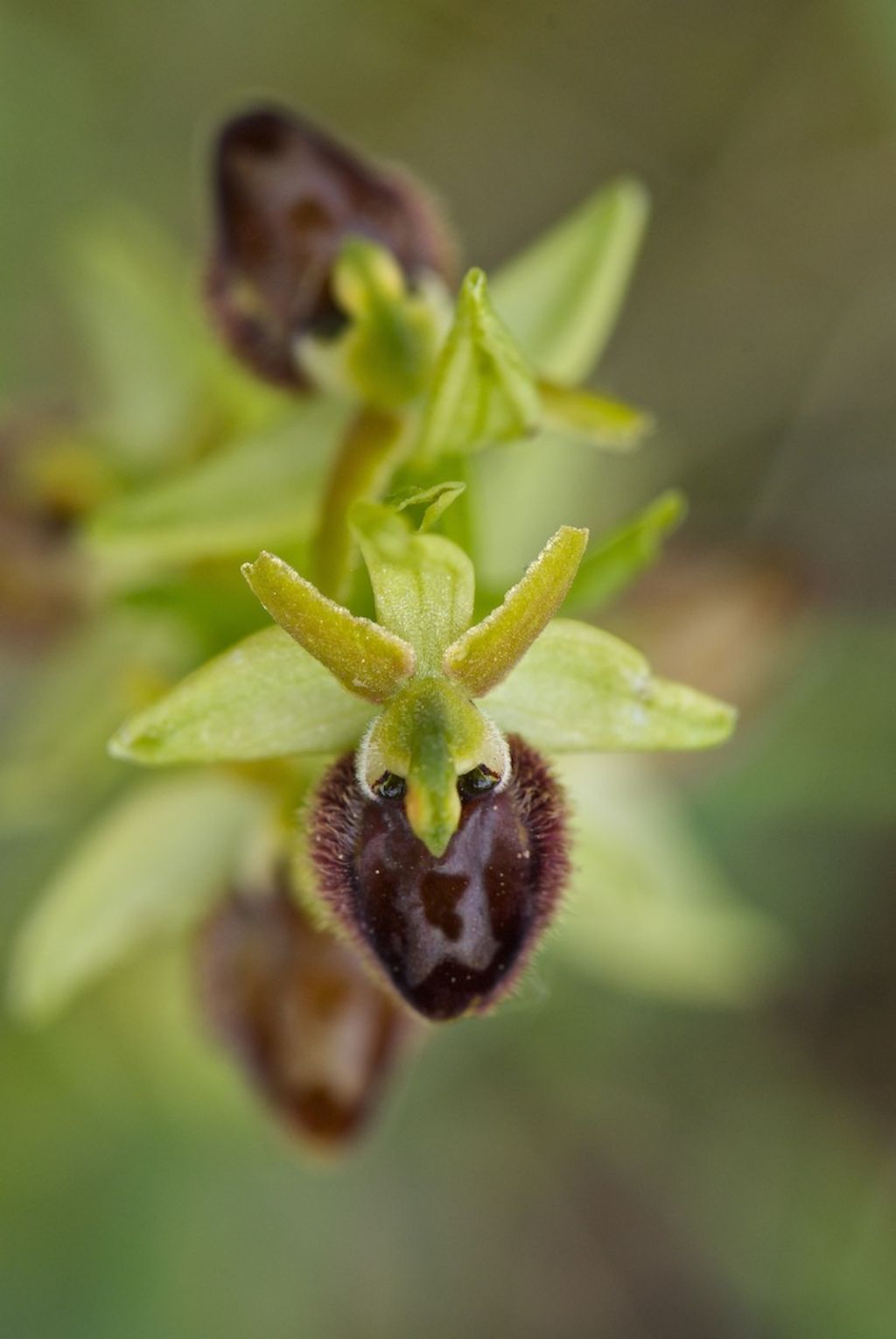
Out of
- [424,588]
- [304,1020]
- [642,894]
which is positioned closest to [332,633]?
[424,588]

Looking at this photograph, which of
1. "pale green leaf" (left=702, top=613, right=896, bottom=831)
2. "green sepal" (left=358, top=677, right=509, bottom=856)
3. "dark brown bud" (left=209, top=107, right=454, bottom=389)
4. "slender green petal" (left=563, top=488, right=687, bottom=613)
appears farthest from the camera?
"pale green leaf" (left=702, top=613, right=896, bottom=831)

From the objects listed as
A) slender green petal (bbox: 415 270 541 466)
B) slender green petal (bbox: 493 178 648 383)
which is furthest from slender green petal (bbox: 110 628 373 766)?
slender green petal (bbox: 493 178 648 383)

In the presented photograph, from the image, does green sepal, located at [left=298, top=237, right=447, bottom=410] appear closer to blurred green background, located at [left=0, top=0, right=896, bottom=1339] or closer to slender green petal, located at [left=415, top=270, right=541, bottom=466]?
slender green petal, located at [left=415, top=270, right=541, bottom=466]

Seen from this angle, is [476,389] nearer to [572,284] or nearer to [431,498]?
[431,498]

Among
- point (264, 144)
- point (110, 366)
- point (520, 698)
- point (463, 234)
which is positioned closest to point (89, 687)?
point (110, 366)

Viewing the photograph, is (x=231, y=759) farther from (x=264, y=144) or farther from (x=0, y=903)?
(x=0, y=903)
